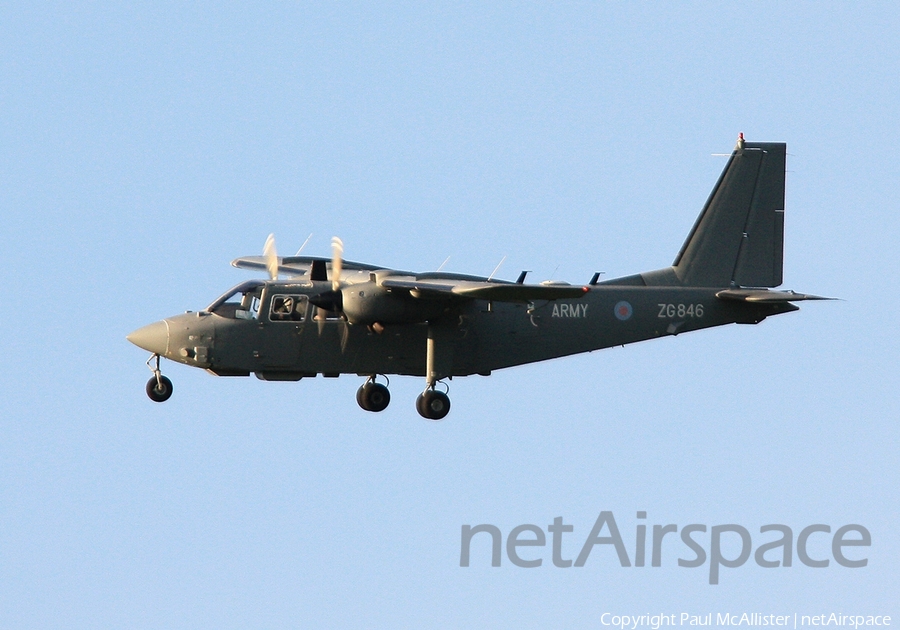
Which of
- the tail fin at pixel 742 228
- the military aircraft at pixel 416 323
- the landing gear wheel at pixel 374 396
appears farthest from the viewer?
the tail fin at pixel 742 228

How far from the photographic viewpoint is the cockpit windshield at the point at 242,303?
91.6ft

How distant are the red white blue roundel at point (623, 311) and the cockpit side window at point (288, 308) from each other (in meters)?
5.95

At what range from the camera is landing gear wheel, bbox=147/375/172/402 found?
28.2 meters

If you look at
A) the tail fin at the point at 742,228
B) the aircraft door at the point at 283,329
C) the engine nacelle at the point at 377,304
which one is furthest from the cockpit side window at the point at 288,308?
the tail fin at the point at 742,228

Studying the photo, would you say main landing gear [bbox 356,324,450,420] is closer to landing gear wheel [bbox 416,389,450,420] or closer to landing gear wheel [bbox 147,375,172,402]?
landing gear wheel [bbox 416,389,450,420]

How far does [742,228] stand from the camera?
29891mm

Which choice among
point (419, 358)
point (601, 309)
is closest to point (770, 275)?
point (601, 309)

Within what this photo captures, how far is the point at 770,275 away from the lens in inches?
1174

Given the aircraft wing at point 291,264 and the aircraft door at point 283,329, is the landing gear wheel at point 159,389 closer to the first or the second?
the aircraft door at point 283,329

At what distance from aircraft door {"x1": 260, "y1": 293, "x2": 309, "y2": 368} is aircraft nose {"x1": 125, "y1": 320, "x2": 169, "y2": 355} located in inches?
73.1

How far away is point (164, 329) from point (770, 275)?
1190 cm

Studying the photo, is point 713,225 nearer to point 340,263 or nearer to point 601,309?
point 601,309

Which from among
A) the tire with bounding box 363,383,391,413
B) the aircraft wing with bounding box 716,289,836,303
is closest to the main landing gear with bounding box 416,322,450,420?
the tire with bounding box 363,383,391,413

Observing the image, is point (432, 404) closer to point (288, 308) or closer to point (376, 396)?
point (376, 396)
